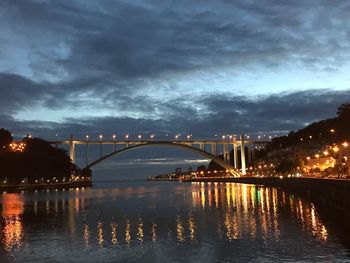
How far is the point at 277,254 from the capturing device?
2234 cm

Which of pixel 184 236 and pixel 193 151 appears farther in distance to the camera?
pixel 193 151

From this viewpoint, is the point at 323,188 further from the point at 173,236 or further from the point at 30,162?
the point at 30,162

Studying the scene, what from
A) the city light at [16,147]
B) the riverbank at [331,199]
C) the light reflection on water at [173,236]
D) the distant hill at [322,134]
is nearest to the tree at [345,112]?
the distant hill at [322,134]

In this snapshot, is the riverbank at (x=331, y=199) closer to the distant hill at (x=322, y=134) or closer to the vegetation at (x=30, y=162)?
the distant hill at (x=322, y=134)

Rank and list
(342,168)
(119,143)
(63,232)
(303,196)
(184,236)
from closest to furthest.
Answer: (184,236) → (63,232) → (303,196) → (342,168) → (119,143)

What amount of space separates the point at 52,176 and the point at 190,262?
105 m

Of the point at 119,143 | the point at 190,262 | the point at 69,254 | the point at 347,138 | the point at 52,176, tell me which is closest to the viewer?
the point at 190,262

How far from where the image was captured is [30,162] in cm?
10731


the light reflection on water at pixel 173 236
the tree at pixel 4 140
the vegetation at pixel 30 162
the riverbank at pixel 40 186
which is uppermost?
the tree at pixel 4 140

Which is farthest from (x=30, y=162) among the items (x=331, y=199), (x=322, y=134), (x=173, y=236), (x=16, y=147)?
(x=173, y=236)

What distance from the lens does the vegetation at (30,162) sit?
102 m

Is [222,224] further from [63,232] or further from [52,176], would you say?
[52,176]

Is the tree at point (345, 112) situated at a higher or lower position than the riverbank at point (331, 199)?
higher

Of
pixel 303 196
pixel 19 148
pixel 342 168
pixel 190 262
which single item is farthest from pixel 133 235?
pixel 19 148
